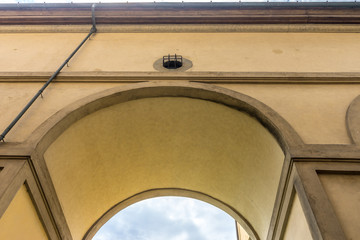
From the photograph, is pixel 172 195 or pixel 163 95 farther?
pixel 172 195

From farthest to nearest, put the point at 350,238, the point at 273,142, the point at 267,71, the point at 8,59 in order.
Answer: the point at 8,59, the point at 267,71, the point at 273,142, the point at 350,238

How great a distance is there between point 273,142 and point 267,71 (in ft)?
4.83

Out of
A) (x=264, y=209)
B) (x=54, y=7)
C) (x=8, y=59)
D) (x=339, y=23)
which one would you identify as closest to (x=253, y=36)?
(x=339, y=23)

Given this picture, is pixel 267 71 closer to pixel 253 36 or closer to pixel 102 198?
pixel 253 36

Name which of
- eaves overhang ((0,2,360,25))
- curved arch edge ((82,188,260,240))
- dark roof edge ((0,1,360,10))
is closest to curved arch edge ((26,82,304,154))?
curved arch edge ((82,188,260,240))

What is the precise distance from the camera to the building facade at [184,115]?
3.27 metres

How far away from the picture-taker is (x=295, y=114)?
3.96 metres

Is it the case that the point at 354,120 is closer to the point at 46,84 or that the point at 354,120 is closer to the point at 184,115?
the point at 184,115

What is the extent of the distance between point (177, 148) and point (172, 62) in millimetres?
1418

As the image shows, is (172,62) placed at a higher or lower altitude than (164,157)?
higher

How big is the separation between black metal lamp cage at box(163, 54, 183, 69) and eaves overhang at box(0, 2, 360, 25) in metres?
1.31

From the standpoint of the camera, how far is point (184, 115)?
470cm

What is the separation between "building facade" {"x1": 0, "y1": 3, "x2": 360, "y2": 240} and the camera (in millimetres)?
3271

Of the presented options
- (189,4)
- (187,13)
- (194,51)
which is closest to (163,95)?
(194,51)
